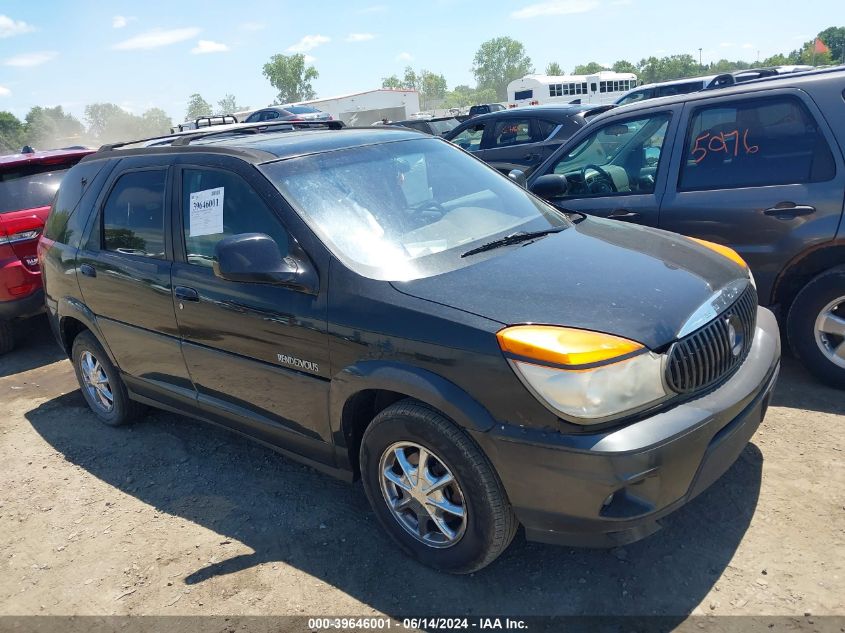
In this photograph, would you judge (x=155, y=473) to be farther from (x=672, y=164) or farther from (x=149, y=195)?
(x=672, y=164)

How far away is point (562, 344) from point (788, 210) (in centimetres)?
242

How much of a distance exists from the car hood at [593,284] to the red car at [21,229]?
467cm

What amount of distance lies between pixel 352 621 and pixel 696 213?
3.21 m

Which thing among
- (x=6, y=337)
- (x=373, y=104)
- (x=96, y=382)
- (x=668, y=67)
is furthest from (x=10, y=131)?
(x=668, y=67)

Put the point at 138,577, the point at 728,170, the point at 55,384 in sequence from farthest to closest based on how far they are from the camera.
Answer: the point at 55,384, the point at 728,170, the point at 138,577

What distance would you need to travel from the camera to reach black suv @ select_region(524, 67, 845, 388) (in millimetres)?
3775

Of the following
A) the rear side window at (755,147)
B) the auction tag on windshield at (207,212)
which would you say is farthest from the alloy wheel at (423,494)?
the rear side window at (755,147)

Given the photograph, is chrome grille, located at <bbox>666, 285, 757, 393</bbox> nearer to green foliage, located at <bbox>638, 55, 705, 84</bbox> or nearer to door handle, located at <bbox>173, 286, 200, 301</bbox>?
door handle, located at <bbox>173, 286, 200, 301</bbox>

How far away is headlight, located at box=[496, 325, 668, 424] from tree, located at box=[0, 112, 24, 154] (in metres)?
80.2

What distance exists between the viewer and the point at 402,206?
321 cm

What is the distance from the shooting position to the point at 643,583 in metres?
2.60

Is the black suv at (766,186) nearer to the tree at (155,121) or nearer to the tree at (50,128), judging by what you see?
the tree at (50,128)

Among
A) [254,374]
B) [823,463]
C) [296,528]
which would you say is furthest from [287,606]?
[823,463]

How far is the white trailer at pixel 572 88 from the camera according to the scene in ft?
148
